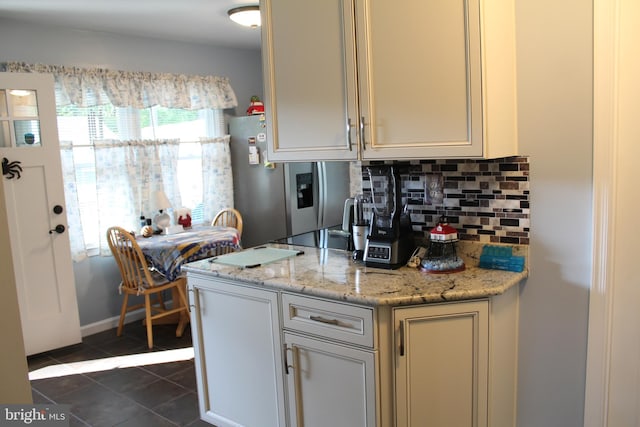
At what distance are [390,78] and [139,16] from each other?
255 centimetres

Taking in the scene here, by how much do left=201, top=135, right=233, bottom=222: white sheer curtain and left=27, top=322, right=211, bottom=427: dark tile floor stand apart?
4.79ft

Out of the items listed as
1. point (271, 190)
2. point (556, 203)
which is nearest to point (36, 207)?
point (271, 190)

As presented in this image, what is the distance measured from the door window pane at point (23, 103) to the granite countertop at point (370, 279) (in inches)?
80.3

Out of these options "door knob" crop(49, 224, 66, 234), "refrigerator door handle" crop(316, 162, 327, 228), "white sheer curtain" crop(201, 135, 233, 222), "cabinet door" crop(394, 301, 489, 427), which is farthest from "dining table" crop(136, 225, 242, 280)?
"cabinet door" crop(394, 301, 489, 427)

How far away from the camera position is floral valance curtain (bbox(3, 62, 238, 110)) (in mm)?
3971

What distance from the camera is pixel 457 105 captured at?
6.22ft

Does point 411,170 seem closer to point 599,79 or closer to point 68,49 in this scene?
point 599,79

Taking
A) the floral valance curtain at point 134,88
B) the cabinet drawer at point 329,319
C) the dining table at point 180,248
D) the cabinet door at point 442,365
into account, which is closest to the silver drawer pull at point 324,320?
the cabinet drawer at point 329,319

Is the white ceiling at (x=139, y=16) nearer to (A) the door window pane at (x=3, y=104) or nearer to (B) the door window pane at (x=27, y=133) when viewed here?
(A) the door window pane at (x=3, y=104)

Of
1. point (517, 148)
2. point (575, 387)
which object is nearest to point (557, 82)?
point (517, 148)

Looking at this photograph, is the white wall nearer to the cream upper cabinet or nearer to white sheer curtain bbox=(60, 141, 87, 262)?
the cream upper cabinet

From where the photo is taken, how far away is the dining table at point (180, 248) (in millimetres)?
3898

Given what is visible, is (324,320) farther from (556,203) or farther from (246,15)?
(246,15)

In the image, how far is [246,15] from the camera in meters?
3.70
